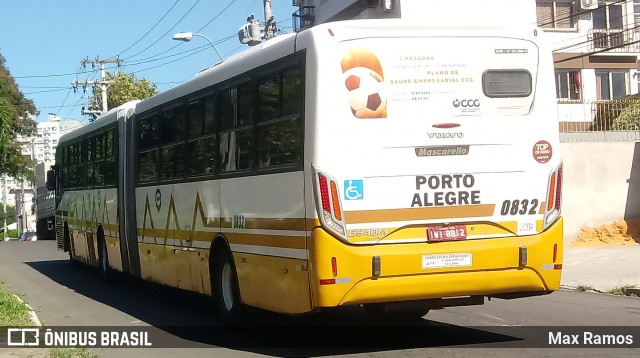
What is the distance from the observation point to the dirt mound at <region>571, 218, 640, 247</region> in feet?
72.6

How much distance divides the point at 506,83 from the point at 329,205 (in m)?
2.39

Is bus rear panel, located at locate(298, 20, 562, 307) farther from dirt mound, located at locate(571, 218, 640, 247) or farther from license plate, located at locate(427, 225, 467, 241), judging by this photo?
dirt mound, located at locate(571, 218, 640, 247)

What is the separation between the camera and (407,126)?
349 inches

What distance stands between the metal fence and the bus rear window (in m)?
14.6

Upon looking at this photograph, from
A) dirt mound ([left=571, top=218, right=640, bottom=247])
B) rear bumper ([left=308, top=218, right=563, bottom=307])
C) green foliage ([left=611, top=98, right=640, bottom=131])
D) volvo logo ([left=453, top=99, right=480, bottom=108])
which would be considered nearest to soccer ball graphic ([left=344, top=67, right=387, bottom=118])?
volvo logo ([left=453, top=99, right=480, bottom=108])

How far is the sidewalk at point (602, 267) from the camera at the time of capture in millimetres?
15812

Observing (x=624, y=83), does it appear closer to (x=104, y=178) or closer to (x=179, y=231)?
(x=104, y=178)

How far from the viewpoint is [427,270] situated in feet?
28.7

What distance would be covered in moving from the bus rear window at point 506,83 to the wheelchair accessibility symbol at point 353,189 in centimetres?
173

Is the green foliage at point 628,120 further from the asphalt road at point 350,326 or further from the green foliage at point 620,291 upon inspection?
the asphalt road at point 350,326

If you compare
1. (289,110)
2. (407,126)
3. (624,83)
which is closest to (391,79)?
(407,126)

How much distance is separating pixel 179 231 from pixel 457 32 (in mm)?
5743

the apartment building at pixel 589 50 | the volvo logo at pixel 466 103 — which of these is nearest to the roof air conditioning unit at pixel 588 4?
the apartment building at pixel 589 50

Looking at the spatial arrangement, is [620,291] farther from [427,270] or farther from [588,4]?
[588,4]
